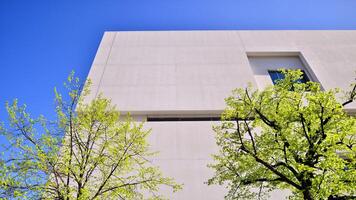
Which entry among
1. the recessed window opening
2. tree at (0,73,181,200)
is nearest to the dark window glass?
the recessed window opening

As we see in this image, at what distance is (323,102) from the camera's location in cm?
631

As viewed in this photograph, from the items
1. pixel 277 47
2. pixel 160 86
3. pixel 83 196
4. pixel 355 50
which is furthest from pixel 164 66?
pixel 355 50

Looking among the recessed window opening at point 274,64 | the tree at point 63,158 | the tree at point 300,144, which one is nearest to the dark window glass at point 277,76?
the recessed window opening at point 274,64

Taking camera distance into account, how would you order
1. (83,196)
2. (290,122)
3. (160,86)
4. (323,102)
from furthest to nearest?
(160,86)
(290,122)
(323,102)
(83,196)

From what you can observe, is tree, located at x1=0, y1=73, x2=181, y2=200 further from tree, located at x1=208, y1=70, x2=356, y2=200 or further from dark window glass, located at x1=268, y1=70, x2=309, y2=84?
dark window glass, located at x1=268, y1=70, x2=309, y2=84

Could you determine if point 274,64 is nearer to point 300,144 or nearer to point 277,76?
point 277,76

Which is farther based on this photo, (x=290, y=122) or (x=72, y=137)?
(x=72, y=137)

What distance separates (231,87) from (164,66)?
5235 millimetres

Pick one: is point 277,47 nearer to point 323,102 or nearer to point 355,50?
point 355,50

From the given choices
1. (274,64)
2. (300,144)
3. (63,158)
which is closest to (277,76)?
(274,64)

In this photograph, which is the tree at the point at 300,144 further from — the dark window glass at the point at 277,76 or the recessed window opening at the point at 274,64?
the recessed window opening at the point at 274,64

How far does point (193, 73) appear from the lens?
16.4 m

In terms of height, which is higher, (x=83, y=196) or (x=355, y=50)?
(x=355, y=50)

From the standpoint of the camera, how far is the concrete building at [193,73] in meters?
11.8
